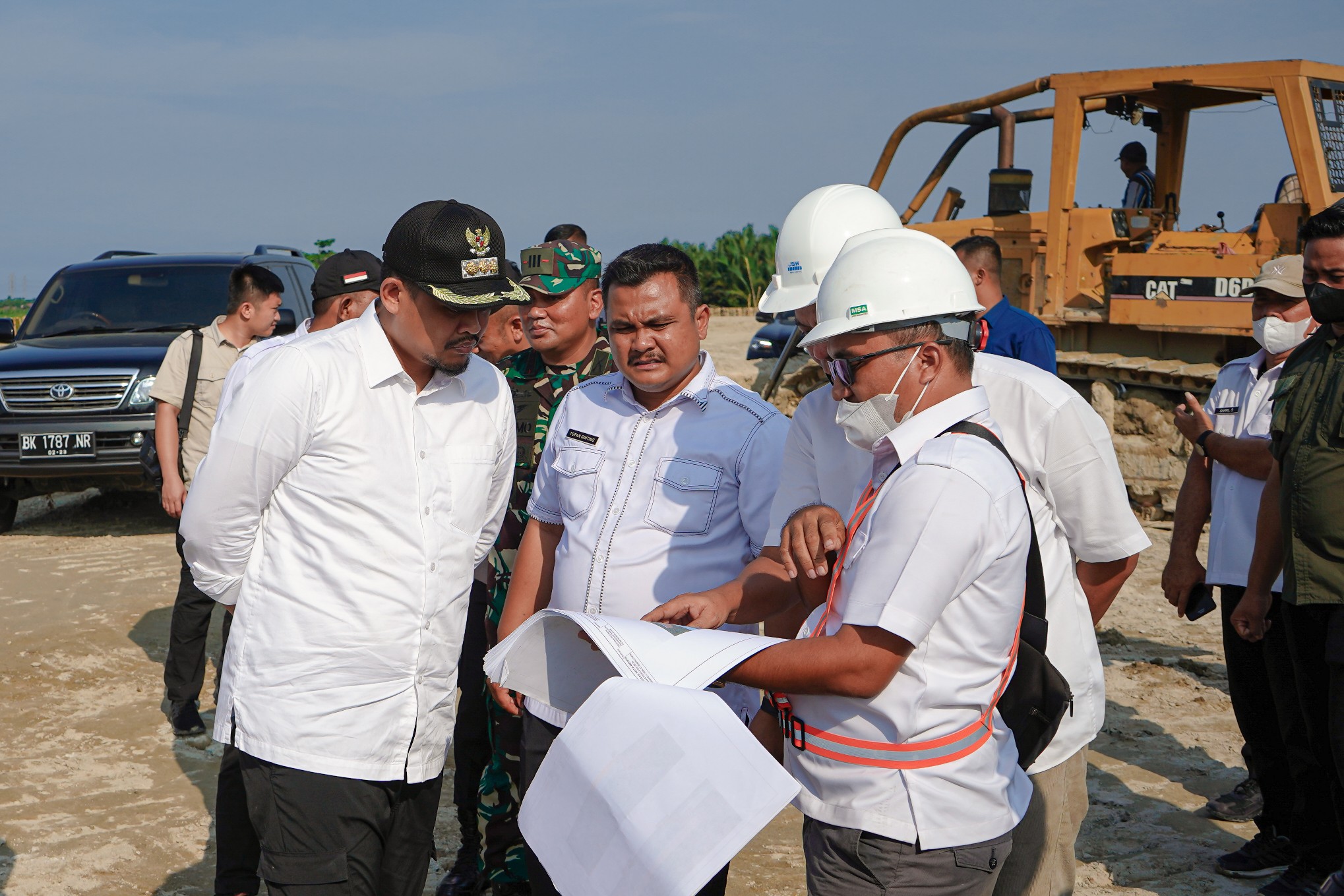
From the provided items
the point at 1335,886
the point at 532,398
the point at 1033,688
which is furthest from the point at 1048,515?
the point at 532,398

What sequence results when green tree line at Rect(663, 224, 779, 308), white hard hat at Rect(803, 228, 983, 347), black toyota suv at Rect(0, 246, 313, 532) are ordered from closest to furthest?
white hard hat at Rect(803, 228, 983, 347)
black toyota suv at Rect(0, 246, 313, 532)
green tree line at Rect(663, 224, 779, 308)

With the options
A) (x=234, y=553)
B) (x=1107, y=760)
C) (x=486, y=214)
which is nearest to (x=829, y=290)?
(x=486, y=214)

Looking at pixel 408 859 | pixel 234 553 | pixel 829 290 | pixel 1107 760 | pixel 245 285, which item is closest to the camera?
pixel 829 290

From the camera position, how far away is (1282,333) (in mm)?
4562

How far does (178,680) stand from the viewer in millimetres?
5730

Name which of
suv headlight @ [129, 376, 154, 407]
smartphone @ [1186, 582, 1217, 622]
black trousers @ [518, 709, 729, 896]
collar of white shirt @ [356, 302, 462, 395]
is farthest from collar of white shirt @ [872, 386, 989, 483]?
suv headlight @ [129, 376, 154, 407]

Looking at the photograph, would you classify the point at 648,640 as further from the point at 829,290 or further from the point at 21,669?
the point at 21,669

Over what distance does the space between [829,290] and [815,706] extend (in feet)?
2.64

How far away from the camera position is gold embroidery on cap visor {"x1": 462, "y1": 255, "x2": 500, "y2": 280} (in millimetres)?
2756

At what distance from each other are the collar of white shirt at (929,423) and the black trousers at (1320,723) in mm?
1924

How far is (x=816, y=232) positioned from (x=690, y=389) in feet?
1.84

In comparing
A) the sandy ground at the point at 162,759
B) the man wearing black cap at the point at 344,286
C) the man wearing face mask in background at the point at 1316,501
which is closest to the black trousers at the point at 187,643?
the sandy ground at the point at 162,759

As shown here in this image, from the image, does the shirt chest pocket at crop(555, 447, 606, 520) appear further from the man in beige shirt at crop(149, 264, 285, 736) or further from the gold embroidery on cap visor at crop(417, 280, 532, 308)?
the man in beige shirt at crop(149, 264, 285, 736)

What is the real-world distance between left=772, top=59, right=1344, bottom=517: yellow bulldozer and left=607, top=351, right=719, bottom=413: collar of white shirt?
26.9ft
